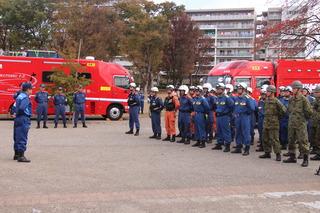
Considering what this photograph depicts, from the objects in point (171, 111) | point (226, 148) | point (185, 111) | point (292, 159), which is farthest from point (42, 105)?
point (292, 159)

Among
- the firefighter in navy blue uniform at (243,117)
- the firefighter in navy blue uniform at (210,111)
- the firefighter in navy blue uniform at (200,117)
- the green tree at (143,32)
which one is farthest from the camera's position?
the green tree at (143,32)

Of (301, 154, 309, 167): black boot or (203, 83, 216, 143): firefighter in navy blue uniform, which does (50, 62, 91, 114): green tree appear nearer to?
(203, 83, 216, 143): firefighter in navy blue uniform

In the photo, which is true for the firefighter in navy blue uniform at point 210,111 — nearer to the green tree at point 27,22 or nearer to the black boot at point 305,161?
the black boot at point 305,161

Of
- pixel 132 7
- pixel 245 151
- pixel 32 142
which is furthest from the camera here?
pixel 132 7

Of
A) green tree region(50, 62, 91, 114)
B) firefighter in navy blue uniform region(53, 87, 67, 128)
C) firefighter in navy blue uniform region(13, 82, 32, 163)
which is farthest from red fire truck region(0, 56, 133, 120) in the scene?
firefighter in navy blue uniform region(13, 82, 32, 163)

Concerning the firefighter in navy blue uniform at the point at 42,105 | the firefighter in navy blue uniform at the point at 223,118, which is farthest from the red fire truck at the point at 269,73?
the firefighter in navy blue uniform at the point at 42,105

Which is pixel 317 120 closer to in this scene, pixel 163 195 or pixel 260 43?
pixel 260 43

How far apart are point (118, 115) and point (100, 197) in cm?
1731

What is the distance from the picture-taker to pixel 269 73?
21.8 meters

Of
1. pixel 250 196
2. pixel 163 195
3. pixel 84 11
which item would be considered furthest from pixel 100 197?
pixel 84 11

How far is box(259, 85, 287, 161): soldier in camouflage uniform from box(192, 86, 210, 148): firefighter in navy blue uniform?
8.71ft

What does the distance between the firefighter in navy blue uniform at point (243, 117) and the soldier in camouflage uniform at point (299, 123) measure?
1452mm

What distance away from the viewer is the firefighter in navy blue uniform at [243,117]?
501 inches

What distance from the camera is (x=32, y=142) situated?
14.5 metres
